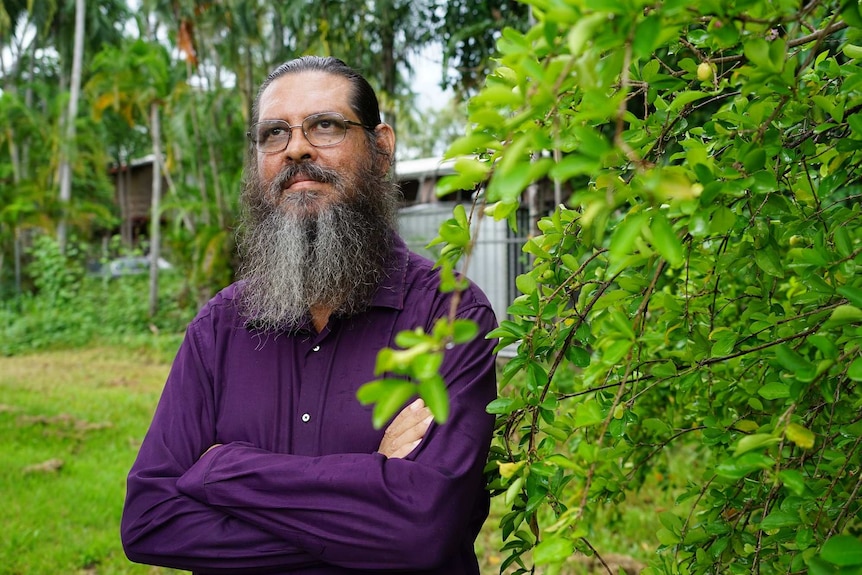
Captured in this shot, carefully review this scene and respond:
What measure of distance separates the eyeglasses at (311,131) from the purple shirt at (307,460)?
0.43 metres

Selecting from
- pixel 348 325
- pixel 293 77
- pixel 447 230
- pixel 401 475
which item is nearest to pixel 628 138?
pixel 447 230

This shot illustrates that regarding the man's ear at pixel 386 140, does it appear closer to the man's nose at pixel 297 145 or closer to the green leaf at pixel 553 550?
the man's nose at pixel 297 145

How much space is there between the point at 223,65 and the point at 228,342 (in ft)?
41.5

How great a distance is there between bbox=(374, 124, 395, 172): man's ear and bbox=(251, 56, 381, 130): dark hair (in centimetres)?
7

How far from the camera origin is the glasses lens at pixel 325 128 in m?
2.09

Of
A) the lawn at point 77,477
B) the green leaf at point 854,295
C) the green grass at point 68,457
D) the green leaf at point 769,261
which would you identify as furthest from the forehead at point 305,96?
the green grass at point 68,457

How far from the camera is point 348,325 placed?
1982 millimetres

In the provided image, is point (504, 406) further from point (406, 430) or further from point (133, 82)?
point (133, 82)

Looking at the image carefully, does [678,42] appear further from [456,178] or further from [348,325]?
[348,325]

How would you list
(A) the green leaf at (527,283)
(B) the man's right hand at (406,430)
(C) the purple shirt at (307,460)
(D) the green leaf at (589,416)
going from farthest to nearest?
(B) the man's right hand at (406,430) < (C) the purple shirt at (307,460) < (A) the green leaf at (527,283) < (D) the green leaf at (589,416)

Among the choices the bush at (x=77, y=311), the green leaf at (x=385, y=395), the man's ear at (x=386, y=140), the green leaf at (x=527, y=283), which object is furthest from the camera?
the bush at (x=77, y=311)

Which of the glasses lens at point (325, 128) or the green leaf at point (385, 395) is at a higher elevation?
the glasses lens at point (325, 128)

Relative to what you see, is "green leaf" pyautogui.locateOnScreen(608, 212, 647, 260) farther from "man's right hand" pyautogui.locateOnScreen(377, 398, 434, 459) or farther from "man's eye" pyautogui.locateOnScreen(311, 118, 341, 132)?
"man's eye" pyautogui.locateOnScreen(311, 118, 341, 132)

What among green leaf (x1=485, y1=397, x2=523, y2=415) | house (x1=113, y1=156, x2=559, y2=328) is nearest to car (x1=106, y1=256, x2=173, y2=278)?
house (x1=113, y1=156, x2=559, y2=328)
